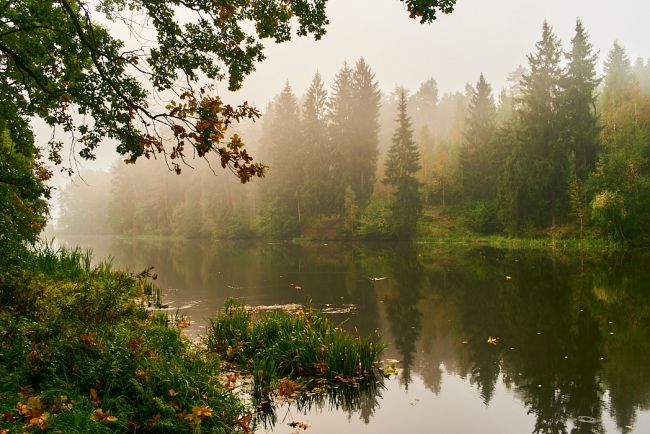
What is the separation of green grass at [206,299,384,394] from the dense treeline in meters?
33.1

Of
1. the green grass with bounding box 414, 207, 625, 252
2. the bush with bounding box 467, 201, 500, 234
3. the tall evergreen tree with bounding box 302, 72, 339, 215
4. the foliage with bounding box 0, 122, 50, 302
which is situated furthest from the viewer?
the tall evergreen tree with bounding box 302, 72, 339, 215

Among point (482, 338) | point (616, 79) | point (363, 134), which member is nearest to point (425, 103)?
point (616, 79)

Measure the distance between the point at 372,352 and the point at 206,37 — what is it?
630cm

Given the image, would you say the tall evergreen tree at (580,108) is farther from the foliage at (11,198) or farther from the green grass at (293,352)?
the foliage at (11,198)

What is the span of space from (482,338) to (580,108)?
42391 mm

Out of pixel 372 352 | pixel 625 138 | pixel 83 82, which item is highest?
pixel 625 138

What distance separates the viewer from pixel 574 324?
12312mm

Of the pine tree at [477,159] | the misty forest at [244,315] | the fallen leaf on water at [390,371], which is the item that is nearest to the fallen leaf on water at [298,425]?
the misty forest at [244,315]

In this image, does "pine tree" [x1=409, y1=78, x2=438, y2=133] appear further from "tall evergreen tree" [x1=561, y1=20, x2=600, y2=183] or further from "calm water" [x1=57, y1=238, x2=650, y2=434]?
"calm water" [x1=57, y1=238, x2=650, y2=434]

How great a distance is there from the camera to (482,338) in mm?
11281

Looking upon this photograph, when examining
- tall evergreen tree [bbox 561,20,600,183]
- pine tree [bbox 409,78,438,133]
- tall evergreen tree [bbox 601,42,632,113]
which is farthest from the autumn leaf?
pine tree [bbox 409,78,438,133]

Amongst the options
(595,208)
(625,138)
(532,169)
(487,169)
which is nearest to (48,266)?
(595,208)

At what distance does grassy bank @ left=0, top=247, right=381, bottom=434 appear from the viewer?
5.21 m

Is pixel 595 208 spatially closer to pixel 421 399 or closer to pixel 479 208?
pixel 479 208
